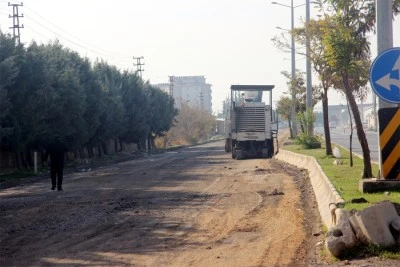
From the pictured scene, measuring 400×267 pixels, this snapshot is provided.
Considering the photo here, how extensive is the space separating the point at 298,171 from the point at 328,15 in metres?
13.3

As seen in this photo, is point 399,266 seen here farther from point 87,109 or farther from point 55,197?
point 87,109

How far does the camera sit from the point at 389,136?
1413cm

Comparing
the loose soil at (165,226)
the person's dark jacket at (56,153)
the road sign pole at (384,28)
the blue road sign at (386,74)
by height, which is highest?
the road sign pole at (384,28)

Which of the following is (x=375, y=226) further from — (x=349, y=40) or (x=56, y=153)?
(x=56, y=153)

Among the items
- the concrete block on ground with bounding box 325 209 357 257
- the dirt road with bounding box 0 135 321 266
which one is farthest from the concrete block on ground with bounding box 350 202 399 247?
the dirt road with bounding box 0 135 321 266

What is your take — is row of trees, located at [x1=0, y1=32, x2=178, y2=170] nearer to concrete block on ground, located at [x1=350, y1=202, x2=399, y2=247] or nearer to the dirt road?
the dirt road

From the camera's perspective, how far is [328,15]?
2094cm

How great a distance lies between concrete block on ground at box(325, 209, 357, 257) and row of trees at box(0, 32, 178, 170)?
2553 centimetres

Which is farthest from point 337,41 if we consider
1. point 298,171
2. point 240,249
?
point 298,171

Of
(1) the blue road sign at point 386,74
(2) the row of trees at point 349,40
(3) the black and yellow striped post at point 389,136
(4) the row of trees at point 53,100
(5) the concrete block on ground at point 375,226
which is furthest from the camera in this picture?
(4) the row of trees at point 53,100

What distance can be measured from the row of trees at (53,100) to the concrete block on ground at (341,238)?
83.7 feet

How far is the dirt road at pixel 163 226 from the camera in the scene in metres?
11.3

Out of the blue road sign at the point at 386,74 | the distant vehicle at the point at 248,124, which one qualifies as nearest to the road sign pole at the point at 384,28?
the blue road sign at the point at 386,74

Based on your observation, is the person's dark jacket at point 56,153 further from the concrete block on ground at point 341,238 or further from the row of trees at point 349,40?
the concrete block on ground at point 341,238
